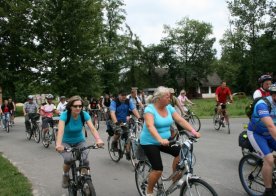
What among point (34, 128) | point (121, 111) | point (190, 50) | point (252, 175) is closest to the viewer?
point (252, 175)

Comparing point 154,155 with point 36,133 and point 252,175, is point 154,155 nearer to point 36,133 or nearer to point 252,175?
point 252,175

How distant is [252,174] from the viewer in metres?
5.99

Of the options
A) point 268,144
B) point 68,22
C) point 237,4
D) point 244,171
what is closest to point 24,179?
point 244,171

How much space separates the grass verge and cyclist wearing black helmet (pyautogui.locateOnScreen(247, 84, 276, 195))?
3.87 meters

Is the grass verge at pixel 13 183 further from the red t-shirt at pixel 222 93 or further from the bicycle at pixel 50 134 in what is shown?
the red t-shirt at pixel 222 93

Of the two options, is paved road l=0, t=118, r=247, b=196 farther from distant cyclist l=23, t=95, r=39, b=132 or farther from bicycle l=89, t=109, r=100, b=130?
bicycle l=89, t=109, r=100, b=130

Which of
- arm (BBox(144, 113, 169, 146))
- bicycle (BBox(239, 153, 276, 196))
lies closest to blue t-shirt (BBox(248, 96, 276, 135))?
bicycle (BBox(239, 153, 276, 196))

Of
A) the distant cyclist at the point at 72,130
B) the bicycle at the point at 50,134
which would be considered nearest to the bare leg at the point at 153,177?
the distant cyclist at the point at 72,130

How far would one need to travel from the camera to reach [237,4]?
53.3m

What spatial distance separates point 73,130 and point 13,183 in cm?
244

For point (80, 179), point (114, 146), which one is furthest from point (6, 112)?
point (80, 179)

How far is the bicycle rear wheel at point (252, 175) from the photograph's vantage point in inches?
229

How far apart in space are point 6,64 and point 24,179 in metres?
32.2

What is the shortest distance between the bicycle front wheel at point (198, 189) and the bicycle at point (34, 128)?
11.0 m
